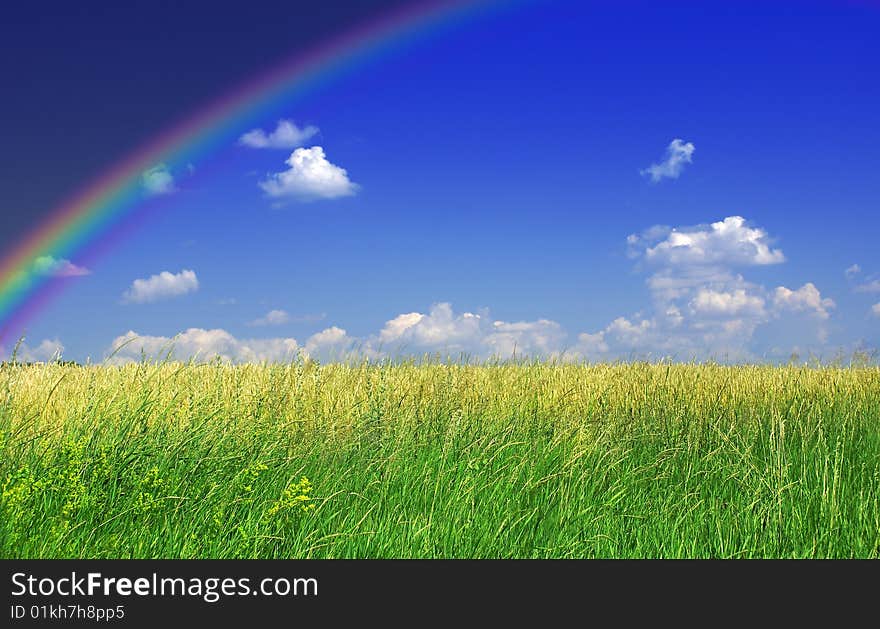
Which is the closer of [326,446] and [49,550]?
[49,550]

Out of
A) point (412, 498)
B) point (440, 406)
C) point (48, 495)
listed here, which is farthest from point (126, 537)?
point (440, 406)

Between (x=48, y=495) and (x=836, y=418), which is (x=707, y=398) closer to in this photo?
(x=836, y=418)

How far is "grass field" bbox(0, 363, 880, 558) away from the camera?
4.13m

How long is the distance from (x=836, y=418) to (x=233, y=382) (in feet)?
25.4

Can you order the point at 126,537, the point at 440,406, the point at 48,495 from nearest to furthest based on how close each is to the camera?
the point at 126,537 → the point at 48,495 → the point at 440,406

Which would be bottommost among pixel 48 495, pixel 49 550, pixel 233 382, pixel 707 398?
pixel 49 550

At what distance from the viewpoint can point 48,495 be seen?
4359 mm

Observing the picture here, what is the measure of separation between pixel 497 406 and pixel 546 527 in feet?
12.2

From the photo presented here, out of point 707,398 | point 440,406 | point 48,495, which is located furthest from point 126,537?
point 707,398

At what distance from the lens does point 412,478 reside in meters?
5.43

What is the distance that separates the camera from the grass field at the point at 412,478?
413 cm
